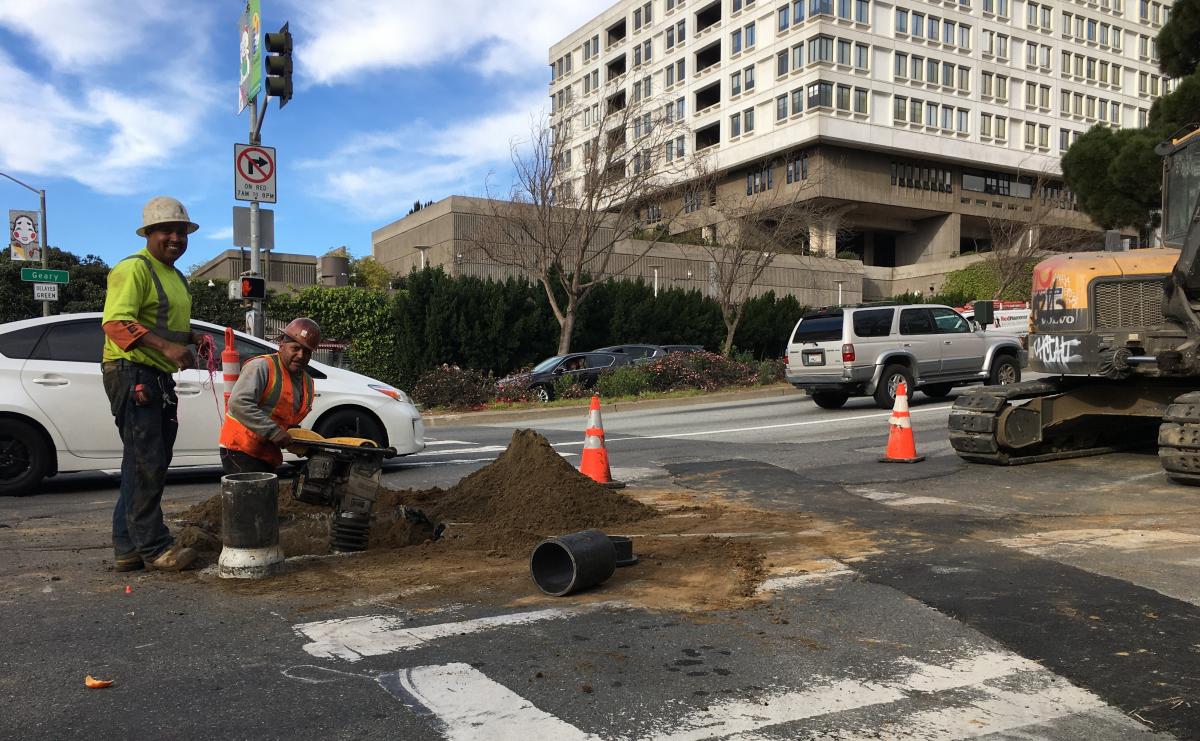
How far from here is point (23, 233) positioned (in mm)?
25234

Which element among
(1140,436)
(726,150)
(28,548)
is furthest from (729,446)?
(726,150)

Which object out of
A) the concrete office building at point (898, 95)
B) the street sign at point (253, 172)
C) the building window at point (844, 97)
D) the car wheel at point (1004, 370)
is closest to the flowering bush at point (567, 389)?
the street sign at point (253, 172)

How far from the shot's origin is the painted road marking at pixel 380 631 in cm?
381

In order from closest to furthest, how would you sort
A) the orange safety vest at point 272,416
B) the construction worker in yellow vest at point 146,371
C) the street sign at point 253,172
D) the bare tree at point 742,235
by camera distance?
the construction worker in yellow vest at point 146,371, the orange safety vest at point 272,416, the street sign at point 253,172, the bare tree at point 742,235

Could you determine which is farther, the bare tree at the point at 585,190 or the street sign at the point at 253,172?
the bare tree at the point at 585,190

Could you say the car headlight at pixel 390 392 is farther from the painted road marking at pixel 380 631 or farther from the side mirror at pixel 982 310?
the side mirror at pixel 982 310

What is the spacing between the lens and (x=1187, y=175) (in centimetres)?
849

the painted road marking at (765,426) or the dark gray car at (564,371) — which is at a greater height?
the dark gray car at (564,371)

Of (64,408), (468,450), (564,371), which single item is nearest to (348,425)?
(64,408)

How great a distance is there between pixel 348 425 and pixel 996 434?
6739 millimetres

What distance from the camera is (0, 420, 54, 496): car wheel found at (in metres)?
8.28

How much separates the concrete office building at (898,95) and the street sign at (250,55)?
34.9 m

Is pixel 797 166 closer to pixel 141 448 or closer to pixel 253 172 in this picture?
pixel 253 172

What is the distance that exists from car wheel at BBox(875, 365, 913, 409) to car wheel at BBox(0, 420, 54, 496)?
13.0m
